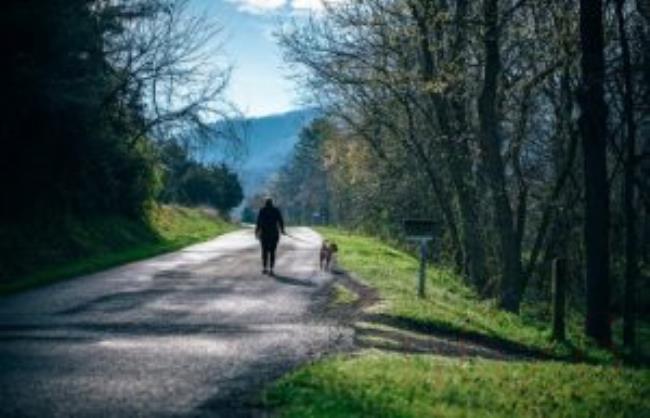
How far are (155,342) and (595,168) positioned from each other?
948 cm

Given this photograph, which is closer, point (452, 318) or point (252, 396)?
point (252, 396)

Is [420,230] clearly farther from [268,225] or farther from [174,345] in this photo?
[174,345]

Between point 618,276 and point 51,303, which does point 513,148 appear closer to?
point 618,276

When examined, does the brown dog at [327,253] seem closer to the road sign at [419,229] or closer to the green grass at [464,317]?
the green grass at [464,317]

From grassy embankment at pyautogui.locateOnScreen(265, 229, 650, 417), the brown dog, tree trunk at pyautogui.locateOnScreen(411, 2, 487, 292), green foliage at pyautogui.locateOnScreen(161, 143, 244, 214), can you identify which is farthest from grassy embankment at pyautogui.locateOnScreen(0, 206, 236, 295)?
green foliage at pyautogui.locateOnScreen(161, 143, 244, 214)

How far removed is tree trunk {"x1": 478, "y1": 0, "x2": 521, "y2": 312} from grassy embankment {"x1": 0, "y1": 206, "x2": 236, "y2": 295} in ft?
34.6

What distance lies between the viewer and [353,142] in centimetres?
4622

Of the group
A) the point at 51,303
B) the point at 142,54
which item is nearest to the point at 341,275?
the point at 51,303

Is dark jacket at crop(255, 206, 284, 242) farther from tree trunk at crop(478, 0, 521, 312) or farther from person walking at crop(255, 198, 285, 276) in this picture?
tree trunk at crop(478, 0, 521, 312)

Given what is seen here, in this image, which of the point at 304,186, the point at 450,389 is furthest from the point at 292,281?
the point at 304,186

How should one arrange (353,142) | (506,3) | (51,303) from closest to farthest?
(51,303) < (506,3) < (353,142)

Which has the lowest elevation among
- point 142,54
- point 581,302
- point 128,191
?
point 581,302

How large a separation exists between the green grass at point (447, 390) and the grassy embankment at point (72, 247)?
32.7 feet

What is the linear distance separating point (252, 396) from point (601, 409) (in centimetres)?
394
